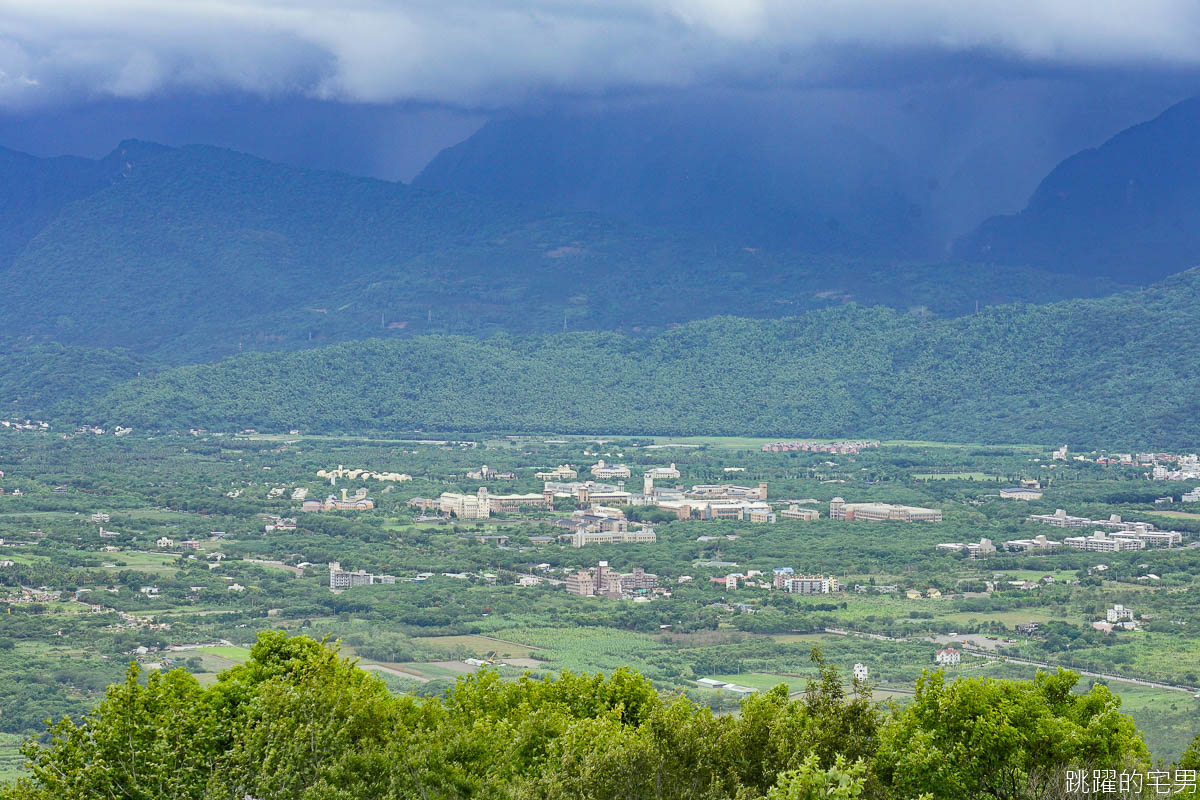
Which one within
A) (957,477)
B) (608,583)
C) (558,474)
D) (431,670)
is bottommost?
(431,670)

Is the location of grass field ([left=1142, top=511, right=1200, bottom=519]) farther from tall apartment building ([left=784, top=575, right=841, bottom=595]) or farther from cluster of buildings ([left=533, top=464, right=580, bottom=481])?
cluster of buildings ([left=533, top=464, right=580, bottom=481])

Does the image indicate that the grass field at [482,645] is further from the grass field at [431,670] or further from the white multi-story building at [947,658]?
the white multi-story building at [947,658]

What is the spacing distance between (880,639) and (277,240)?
138802 millimetres

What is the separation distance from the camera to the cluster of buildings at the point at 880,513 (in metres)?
63.1

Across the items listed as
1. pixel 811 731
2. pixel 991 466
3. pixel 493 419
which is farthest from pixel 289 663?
pixel 493 419

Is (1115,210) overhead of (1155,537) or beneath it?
overhead

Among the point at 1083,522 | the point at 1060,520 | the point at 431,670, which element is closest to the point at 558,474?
the point at 1060,520

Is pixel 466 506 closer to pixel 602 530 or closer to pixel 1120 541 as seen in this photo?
pixel 602 530

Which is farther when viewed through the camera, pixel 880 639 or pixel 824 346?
pixel 824 346

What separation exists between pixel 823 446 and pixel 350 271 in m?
79.9

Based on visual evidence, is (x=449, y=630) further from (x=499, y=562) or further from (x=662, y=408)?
(x=662, y=408)

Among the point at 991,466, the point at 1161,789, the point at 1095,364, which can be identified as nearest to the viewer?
the point at 1161,789

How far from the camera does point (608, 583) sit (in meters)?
48.7

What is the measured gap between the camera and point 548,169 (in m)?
192
